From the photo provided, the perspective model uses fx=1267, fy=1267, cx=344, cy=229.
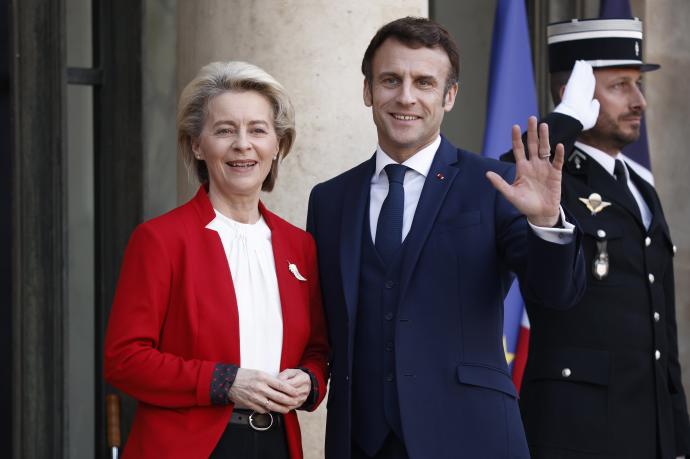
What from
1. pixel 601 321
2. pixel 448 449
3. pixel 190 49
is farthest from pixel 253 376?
pixel 190 49

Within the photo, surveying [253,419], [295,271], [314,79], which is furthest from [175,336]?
[314,79]

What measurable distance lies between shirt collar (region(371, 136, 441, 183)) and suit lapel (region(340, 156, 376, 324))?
1.7 inches

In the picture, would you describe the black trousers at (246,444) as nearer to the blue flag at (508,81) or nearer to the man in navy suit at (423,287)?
the man in navy suit at (423,287)

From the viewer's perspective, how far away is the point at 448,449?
126 inches

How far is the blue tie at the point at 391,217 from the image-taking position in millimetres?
3266

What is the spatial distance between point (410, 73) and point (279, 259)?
23.5 inches

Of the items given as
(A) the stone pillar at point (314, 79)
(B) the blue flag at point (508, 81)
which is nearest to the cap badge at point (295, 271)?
(A) the stone pillar at point (314, 79)

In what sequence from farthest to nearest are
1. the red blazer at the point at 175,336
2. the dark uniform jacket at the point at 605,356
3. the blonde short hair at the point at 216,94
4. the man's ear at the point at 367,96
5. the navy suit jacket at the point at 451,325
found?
the dark uniform jacket at the point at 605,356 < the man's ear at the point at 367,96 < the blonde short hair at the point at 216,94 < the navy suit jacket at the point at 451,325 < the red blazer at the point at 175,336

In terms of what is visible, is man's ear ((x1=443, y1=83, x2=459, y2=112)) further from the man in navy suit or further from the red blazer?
the red blazer

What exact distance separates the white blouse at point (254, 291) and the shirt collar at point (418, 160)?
357 mm

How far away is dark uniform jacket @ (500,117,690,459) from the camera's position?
4020 mm

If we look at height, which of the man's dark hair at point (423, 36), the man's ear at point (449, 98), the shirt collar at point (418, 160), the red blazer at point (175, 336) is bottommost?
the red blazer at point (175, 336)

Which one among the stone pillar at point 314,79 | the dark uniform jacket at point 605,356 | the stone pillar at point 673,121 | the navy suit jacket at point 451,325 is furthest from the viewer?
the stone pillar at point 673,121

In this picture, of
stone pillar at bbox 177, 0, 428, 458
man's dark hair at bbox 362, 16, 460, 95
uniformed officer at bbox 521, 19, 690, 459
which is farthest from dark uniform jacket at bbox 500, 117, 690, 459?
man's dark hair at bbox 362, 16, 460, 95
